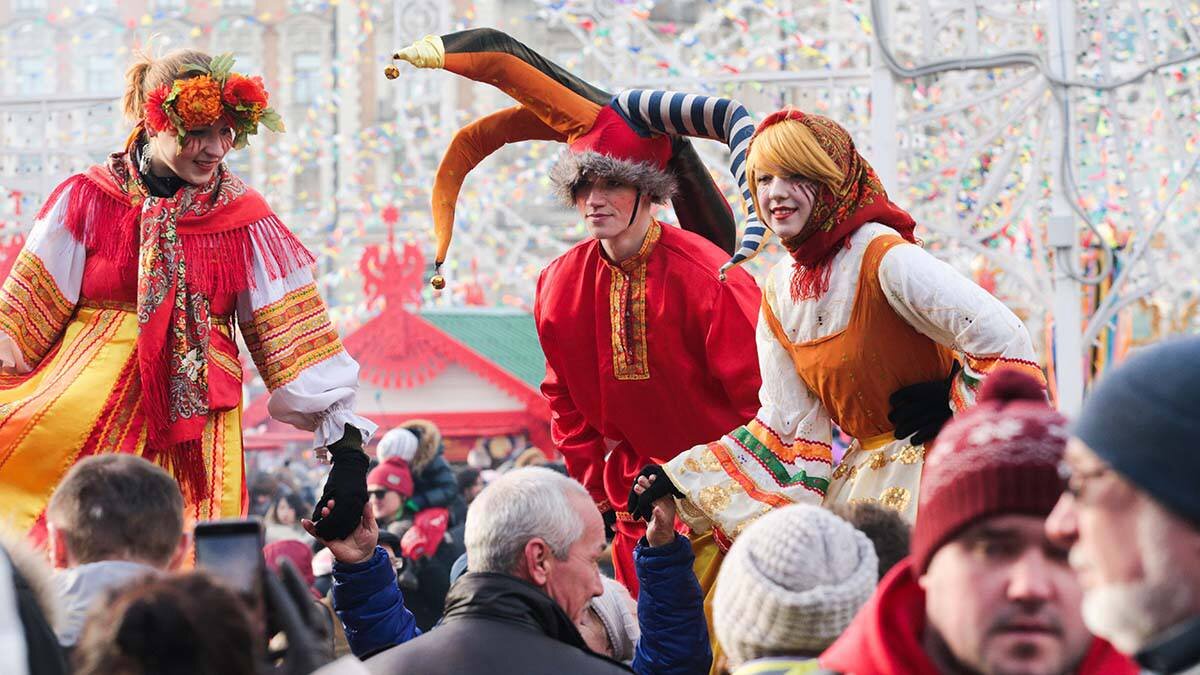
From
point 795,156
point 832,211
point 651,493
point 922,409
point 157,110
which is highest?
point 157,110

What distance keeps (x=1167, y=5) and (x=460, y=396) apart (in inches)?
318

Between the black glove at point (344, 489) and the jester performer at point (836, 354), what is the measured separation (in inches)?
28.6

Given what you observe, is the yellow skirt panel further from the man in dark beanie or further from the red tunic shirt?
the man in dark beanie

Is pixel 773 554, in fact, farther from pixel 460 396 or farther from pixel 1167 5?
pixel 460 396

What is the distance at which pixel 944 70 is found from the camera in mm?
10570

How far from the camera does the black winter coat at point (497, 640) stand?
10.5ft

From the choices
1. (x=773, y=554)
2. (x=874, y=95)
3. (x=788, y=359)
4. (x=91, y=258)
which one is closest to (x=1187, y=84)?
(x=874, y=95)

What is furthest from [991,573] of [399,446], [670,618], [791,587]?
[399,446]

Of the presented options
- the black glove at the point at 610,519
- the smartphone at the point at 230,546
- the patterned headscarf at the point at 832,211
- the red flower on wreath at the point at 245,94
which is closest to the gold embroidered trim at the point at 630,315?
the black glove at the point at 610,519

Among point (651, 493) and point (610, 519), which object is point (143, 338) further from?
point (610, 519)

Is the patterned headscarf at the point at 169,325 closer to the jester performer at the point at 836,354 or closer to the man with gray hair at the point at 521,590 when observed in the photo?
the jester performer at the point at 836,354

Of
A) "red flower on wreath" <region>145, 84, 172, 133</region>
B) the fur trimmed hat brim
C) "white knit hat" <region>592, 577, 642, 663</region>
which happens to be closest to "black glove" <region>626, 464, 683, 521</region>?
"white knit hat" <region>592, 577, 642, 663</region>

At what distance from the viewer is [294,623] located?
249 centimetres

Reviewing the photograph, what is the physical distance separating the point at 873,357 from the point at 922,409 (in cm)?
17
